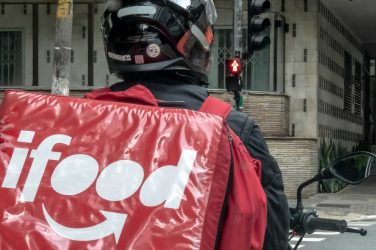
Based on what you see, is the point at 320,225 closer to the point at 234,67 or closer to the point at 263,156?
the point at 263,156

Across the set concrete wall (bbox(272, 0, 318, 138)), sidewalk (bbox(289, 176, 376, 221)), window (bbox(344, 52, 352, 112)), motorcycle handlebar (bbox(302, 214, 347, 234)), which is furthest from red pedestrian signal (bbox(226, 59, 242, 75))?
window (bbox(344, 52, 352, 112))

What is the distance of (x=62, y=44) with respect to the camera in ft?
41.1

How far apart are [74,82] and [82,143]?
1790 centimetres

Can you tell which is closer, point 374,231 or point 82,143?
point 82,143

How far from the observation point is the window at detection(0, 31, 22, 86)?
19609mm

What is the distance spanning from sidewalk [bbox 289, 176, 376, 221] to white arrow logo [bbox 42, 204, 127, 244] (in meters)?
13.0

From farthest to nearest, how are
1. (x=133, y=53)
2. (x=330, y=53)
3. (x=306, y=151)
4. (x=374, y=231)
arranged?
1. (x=330, y=53)
2. (x=306, y=151)
3. (x=374, y=231)
4. (x=133, y=53)

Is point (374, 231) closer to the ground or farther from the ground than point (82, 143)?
closer to the ground

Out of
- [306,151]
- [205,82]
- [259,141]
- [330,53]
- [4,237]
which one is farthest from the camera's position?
[330,53]

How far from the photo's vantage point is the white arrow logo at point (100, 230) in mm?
1713

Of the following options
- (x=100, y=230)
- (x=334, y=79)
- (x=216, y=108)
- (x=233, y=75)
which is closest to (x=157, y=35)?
(x=216, y=108)

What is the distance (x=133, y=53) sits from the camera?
2074 mm

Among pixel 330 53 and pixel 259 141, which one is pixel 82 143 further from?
pixel 330 53

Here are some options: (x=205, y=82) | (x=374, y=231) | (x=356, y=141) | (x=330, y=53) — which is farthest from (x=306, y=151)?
(x=205, y=82)
